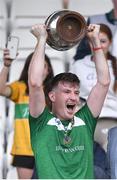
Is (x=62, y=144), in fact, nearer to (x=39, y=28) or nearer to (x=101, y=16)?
(x=39, y=28)

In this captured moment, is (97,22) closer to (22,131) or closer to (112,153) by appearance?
(22,131)

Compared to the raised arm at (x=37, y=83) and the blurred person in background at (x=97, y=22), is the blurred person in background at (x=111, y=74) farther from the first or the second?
the raised arm at (x=37, y=83)

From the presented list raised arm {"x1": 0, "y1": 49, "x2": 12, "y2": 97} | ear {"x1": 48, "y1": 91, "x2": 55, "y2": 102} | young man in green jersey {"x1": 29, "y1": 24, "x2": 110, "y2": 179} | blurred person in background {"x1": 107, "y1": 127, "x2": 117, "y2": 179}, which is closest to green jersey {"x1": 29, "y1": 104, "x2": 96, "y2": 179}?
young man in green jersey {"x1": 29, "y1": 24, "x2": 110, "y2": 179}

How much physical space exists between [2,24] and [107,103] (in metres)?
1.83

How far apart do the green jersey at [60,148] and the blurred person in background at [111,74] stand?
3.75ft

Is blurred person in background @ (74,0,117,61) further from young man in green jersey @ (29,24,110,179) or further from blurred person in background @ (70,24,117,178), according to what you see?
young man in green jersey @ (29,24,110,179)

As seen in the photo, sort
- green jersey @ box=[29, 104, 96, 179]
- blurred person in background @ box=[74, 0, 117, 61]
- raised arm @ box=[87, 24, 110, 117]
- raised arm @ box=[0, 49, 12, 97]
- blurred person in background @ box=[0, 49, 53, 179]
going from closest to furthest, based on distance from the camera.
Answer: green jersey @ box=[29, 104, 96, 179]
raised arm @ box=[87, 24, 110, 117]
raised arm @ box=[0, 49, 12, 97]
blurred person in background @ box=[0, 49, 53, 179]
blurred person in background @ box=[74, 0, 117, 61]

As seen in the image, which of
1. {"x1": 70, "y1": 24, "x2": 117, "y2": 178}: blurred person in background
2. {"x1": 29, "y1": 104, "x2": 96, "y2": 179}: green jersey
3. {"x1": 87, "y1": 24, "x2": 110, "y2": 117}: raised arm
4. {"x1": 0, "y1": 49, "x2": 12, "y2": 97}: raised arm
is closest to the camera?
{"x1": 29, "y1": 104, "x2": 96, "y2": 179}: green jersey

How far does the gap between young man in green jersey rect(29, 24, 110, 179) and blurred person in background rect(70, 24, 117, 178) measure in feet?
3.47

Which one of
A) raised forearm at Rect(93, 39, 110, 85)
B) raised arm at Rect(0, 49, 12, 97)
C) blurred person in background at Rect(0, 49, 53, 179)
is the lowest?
blurred person in background at Rect(0, 49, 53, 179)

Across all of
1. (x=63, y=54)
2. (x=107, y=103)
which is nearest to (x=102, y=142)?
(x=107, y=103)

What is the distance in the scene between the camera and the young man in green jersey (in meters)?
3.93

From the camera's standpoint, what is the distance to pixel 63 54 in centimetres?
653

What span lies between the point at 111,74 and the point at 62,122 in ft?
4.27
